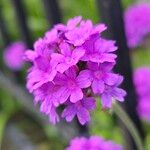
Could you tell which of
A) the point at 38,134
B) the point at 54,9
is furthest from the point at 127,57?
the point at 38,134

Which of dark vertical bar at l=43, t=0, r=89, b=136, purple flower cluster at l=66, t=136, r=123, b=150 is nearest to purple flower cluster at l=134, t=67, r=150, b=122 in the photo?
dark vertical bar at l=43, t=0, r=89, b=136

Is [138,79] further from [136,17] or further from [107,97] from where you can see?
[107,97]

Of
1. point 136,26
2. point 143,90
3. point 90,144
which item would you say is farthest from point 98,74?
point 136,26

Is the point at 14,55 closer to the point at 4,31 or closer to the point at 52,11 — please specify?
the point at 4,31

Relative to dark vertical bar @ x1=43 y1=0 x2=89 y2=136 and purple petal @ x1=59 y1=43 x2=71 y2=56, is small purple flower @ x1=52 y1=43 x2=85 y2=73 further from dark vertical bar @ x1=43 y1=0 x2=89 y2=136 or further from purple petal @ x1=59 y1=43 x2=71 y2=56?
dark vertical bar @ x1=43 y1=0 x2=89 y2=136

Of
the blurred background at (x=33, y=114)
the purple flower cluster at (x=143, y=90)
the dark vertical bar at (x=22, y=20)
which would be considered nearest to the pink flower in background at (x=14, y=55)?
the blurred background at (x=33, y=114)

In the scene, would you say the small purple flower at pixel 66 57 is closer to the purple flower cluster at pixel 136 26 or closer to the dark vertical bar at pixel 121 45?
the dark vertical bar at pixel 121 45

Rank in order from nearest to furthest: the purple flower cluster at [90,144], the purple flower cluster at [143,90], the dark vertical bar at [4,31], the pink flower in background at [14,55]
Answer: the purple flower cluster at [90,144] < the purple flower cluster at [143,90] < the dark vertical bar at [4,31] < the pink flower in background at [14,55]
